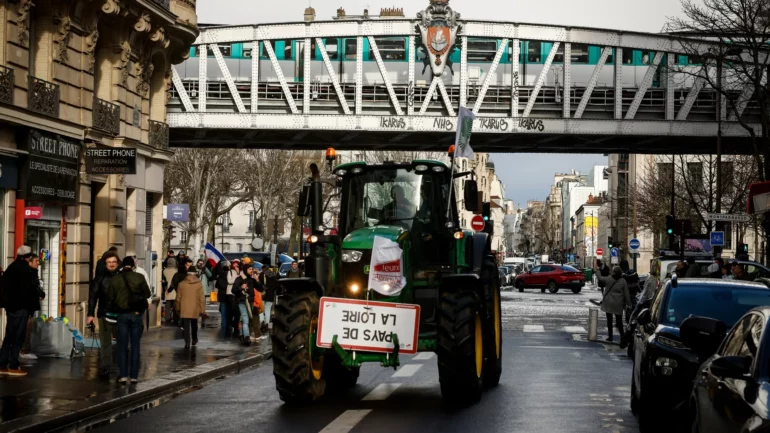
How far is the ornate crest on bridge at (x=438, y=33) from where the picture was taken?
50.1 metres

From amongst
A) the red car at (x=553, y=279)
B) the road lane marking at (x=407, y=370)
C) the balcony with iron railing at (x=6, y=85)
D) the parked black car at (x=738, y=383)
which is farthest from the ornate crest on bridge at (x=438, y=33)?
the parked black car at (x=738, y=383)

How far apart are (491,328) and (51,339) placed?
25.2 feet

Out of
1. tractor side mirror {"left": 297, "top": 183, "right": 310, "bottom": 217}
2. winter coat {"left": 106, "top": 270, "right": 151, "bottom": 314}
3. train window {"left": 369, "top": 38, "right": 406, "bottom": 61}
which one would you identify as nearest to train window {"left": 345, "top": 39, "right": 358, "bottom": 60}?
train window {"left": 369, "top": 38, "right": 406, "bottom": 61}

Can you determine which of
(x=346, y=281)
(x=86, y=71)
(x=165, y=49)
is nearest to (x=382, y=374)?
(x=346, y=281)

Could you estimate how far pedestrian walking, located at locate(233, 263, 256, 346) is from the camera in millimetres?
24484

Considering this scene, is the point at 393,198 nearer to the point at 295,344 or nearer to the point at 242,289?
the point at 295,344

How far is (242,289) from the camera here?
25219mm

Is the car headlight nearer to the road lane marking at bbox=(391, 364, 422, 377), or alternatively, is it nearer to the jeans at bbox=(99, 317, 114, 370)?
the road lane marking at bbox=(391, 364, 422, 377)

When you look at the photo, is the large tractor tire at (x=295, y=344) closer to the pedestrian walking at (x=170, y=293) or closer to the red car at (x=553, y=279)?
the pedestrian walking at (x=170, y=293)

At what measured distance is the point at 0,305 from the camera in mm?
17656

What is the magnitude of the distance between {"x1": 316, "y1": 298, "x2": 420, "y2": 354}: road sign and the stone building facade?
34.8 ft

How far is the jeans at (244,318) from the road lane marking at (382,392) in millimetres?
8502

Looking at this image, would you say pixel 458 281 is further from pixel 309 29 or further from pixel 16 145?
pixel 309 29

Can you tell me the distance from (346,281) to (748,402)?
308 inches
